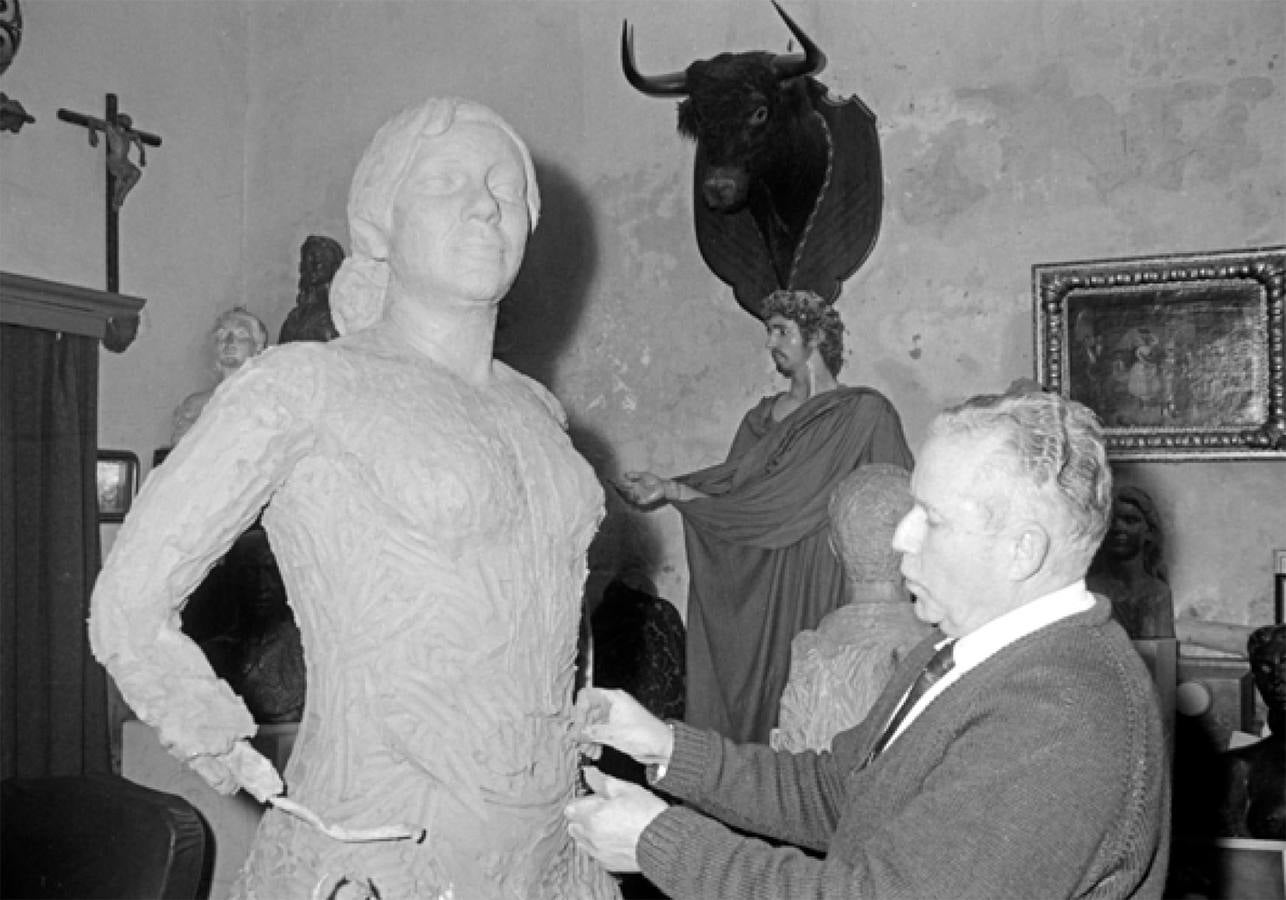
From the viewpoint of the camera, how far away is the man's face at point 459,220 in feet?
5.79

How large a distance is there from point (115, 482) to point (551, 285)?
2.07 metres

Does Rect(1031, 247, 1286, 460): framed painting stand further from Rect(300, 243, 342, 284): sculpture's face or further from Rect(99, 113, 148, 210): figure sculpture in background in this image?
Rect(99, 113, 148, 210): figure sculpture in background

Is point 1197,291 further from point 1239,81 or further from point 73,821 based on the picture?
point 73,821

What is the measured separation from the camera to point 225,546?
5.35 ft

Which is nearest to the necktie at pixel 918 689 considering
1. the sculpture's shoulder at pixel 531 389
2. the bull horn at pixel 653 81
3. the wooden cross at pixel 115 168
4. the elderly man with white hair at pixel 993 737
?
the elderly man with white hair at pixel 993 737

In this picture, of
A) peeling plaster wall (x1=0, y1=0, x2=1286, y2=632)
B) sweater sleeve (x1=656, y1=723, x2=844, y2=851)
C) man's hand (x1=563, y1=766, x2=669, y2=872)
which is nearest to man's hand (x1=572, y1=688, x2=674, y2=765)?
sweater sleeve (x1=656, y1=723, x2=844, y2=851)

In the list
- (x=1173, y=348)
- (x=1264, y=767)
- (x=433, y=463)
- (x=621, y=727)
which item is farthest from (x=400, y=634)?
(x=1173, y=348)

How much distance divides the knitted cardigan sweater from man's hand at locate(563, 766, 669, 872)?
3 centimetres

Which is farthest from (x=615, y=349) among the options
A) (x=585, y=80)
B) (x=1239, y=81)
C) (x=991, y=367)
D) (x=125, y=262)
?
(x=1239, y=81)

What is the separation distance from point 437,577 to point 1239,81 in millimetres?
4446

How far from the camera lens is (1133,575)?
4789 millimetres

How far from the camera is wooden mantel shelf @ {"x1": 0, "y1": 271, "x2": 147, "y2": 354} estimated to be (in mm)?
5105

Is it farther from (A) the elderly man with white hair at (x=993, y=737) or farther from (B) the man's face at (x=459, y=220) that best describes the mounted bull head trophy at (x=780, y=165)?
(A) the elderly man with white hair at (x=993, y=737)

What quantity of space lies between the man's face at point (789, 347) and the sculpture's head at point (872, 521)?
274 cm
